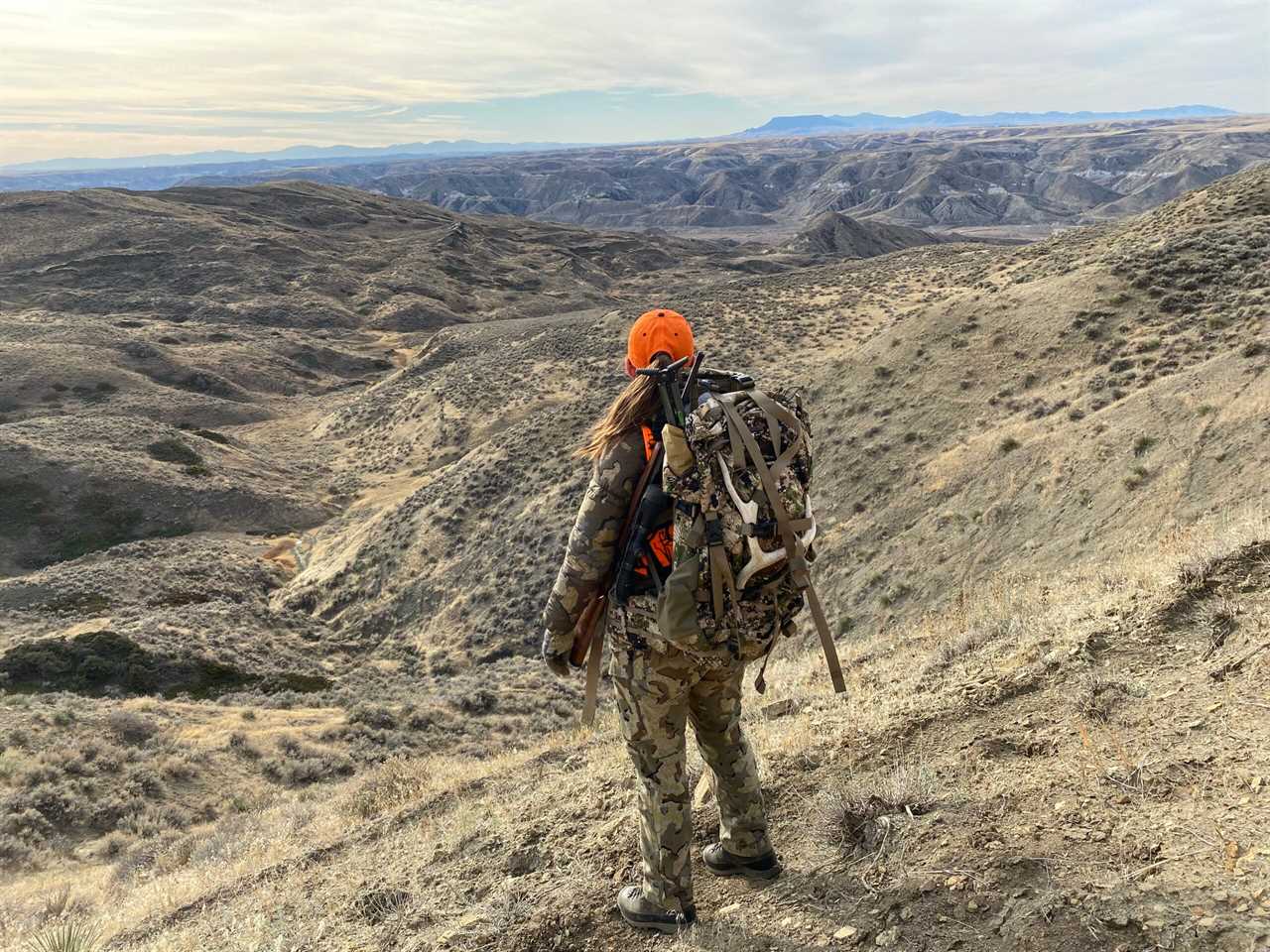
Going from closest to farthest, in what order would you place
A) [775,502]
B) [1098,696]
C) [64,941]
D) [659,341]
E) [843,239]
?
[775,502]
[659,341]
[1098,696]
[64,941]
[843,239]

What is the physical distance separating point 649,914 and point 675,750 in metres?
0.77

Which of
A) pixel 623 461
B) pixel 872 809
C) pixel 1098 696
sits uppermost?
pixel 623 461

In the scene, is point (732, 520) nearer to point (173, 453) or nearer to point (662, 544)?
point (662, 544)

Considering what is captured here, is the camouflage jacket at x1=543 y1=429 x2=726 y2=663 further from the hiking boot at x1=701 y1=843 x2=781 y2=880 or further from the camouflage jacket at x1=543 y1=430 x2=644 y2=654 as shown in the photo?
the hiking boot at x1=701 y1=843 x2=781 y2=880

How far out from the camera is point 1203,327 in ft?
50.3

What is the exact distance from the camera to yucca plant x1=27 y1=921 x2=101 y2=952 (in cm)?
442

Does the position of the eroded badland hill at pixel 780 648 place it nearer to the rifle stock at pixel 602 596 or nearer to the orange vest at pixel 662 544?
the rifle stock at pixel 602 596

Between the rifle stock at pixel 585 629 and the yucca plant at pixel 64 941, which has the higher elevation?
the rifle stock at pixel 585 629

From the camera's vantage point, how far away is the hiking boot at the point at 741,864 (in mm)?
3449

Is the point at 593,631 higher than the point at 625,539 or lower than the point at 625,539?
lower

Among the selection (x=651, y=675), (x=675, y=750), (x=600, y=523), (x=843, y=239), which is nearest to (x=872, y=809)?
(x=675, y=750)

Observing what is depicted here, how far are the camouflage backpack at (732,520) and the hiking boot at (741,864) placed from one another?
4.02ft

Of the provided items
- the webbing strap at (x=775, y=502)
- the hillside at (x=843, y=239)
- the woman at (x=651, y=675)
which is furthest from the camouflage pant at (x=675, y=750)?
the hillside at (x=843, y=239)

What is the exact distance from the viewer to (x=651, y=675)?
3105mm
